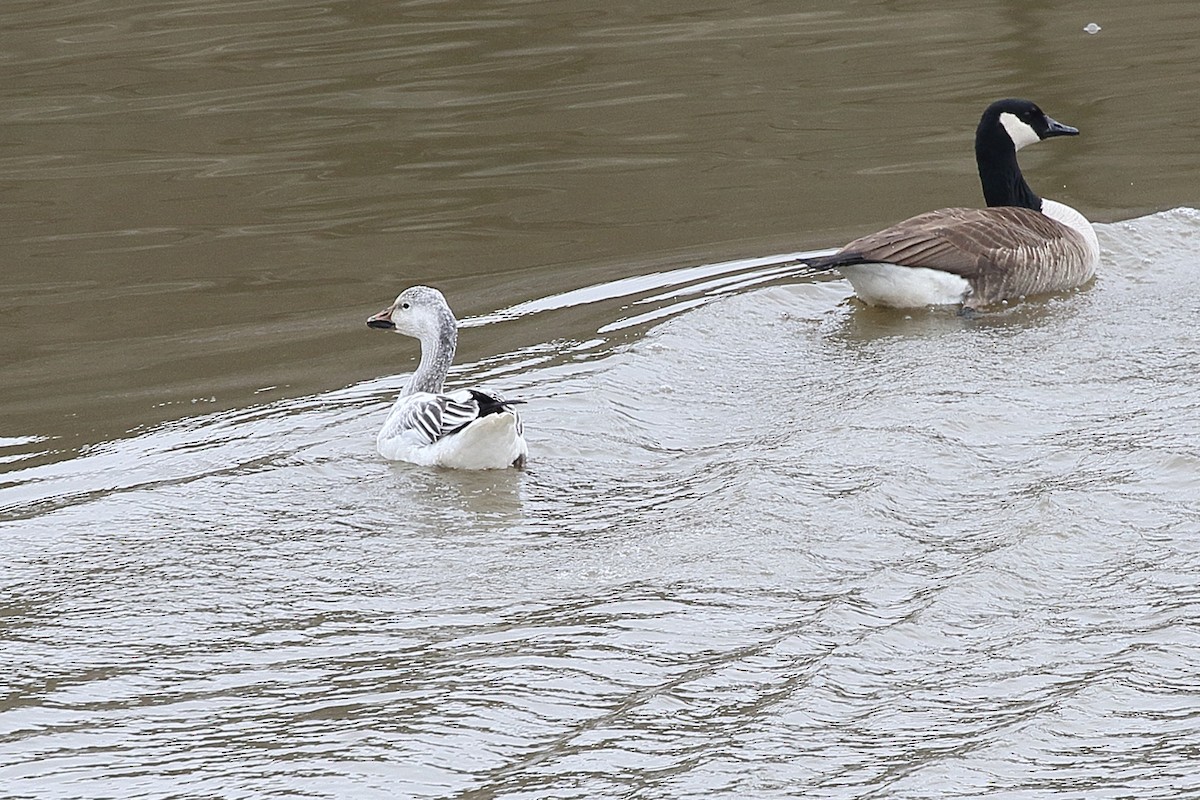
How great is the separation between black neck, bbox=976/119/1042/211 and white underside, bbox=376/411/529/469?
513cm

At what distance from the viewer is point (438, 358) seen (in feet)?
28.3

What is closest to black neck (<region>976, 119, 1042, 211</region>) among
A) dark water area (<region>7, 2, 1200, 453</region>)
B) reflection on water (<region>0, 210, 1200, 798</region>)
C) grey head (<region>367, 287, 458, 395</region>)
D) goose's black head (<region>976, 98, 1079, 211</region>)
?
goose's black head (<region>976, 98, 1079, 211</region>)

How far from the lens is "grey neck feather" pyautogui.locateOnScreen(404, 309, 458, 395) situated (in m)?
8.62

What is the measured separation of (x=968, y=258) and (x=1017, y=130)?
1860mm

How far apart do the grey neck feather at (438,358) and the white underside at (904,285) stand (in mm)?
2764

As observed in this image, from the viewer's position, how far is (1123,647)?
17.4ft

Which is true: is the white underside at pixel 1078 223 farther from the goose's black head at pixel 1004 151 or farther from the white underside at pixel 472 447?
the white underside at pixel 472 447

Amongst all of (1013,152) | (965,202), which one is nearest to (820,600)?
(1013,152)

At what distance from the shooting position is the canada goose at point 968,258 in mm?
10305

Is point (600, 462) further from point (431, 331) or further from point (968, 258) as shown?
point (968, 258)

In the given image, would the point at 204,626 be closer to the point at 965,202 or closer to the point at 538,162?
the point at 965,202

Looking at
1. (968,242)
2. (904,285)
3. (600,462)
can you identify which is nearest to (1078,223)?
(968,242)

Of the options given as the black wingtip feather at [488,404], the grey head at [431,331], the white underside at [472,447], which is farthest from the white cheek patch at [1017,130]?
the black wingtip feather at [488,404]

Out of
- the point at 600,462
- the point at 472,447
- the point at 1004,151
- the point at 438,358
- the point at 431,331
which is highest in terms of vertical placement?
the point at 1004,151
